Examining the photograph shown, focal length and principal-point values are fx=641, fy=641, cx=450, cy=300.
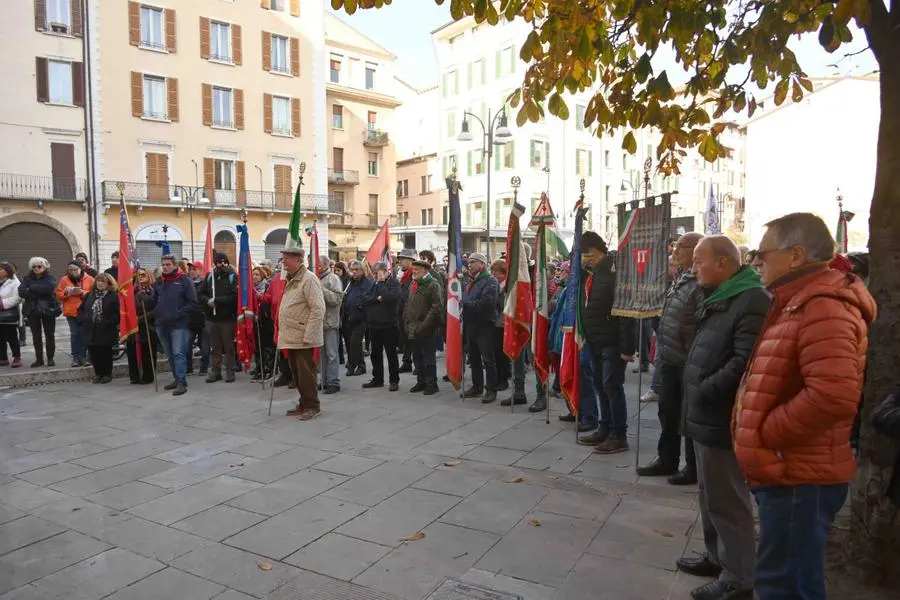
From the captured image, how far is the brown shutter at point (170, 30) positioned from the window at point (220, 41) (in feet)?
5.99

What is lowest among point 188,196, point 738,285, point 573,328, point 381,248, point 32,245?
→ point 573,328

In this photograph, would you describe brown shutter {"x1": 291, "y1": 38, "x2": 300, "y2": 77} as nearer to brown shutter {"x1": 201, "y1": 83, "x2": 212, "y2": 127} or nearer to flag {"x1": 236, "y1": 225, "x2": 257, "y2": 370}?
brown shutter {"x1": 201, "y1": 83, "x2": 212, "y2": 127}

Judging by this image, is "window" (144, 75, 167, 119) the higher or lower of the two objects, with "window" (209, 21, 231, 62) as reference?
lower

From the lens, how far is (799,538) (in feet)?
8.36

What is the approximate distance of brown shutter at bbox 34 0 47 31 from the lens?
28.4 m

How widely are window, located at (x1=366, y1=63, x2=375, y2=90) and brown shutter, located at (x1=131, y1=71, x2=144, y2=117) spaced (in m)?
19.9

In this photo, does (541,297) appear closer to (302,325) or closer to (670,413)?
(670,413)

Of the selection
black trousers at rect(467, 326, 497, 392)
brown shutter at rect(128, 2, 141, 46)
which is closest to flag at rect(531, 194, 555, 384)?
black trousers at rect(467, 326, 497, 392)

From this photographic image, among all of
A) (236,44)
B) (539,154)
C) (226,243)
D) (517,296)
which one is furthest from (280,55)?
(517,296)

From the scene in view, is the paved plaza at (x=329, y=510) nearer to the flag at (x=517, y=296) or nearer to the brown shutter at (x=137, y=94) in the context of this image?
the flag at (x=517, y=296)

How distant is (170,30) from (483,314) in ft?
99.4

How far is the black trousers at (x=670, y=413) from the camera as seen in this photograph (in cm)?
542

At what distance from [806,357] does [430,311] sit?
6921 millimetres

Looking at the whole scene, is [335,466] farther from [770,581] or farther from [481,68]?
[481,68]
